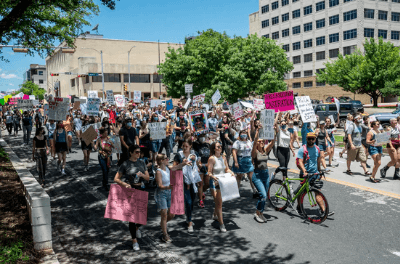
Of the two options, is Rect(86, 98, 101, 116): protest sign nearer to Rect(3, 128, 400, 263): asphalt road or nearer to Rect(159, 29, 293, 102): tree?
Rect(3, 128, 400, 263): asphalt road

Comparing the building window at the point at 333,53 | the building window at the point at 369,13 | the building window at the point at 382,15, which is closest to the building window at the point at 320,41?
the building window at the point at 333,53

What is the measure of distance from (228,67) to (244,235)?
1220 inches

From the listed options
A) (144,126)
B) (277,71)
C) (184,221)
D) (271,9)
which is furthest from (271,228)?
(271,9)

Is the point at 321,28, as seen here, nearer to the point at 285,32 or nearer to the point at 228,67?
the point at 285,32

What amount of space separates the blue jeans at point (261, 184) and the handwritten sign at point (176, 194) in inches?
62.0

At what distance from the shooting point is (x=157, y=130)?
11250mm

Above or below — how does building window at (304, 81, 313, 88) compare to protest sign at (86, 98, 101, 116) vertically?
above

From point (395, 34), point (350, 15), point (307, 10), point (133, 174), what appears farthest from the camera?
point (307, 10)

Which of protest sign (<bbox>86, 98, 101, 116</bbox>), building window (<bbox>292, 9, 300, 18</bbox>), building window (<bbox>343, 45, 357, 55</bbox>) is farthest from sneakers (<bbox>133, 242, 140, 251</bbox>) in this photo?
building window (<bbox>292, 9, 300, 18</bbox>)

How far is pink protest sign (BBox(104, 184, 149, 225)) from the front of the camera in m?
6.07

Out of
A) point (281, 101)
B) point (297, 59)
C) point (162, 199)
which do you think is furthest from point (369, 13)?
point (162, 199)

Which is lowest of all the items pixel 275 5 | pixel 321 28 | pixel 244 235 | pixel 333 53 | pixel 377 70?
pixel 244 235

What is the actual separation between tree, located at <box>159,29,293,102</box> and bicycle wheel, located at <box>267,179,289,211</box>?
90.3 ft

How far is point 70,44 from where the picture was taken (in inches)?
739
